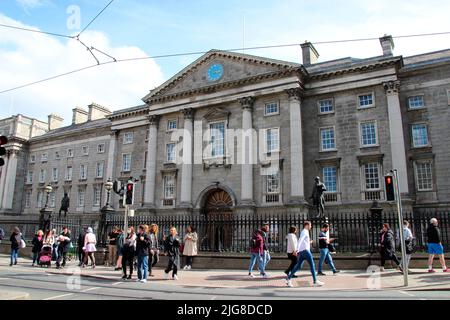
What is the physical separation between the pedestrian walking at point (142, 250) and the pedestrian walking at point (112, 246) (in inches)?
217

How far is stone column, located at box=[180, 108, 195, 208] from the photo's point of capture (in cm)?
3385

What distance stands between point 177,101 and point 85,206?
18.5 m

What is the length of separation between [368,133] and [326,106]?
427 centimetres

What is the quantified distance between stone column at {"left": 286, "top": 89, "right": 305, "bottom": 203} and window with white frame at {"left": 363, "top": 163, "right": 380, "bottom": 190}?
4866 mm

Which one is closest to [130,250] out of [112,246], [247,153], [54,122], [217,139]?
[112,246]

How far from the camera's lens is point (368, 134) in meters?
29.3

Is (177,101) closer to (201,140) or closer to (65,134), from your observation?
(201,140)

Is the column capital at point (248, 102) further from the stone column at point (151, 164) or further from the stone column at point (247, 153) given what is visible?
the stone column at point (151, 164)

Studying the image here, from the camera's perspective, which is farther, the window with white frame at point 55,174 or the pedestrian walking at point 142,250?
the window with white frame at point 55,174

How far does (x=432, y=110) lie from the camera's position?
28172 mm

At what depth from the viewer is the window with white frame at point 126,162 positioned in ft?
137

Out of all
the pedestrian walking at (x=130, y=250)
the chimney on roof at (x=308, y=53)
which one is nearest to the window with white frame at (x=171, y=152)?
the chimney on roof at (x=308, y=53)

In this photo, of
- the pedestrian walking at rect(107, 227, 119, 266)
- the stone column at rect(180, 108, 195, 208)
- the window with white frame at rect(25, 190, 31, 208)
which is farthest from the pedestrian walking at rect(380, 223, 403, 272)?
the window with white frame at rect(25, 190, 31, 208)
